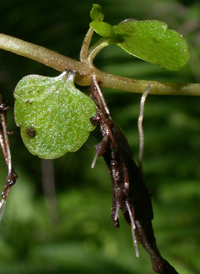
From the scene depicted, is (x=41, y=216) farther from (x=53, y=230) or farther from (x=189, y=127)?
(x=189, y=127)

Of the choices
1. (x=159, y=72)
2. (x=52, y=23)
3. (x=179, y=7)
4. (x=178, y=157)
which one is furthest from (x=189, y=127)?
(x=52, y=23)

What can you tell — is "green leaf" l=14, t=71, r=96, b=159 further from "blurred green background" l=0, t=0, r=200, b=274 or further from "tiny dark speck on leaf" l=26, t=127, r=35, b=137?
"blurred green background" l=0, t=0, r=200, b=274

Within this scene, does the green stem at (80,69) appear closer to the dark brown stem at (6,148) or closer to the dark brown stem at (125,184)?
the dark brown stem at (125,184)

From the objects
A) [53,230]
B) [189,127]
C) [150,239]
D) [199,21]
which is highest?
[199,21]

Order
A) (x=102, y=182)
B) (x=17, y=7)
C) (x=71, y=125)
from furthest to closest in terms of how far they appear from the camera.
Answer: (x=102, y=182), (x=17, y=7), (x=71, y=125)

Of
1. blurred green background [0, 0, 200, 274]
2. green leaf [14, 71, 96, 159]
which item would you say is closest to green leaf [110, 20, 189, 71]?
green leaf [14, 71, 96, 159]

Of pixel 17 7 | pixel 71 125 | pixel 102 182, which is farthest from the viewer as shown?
pixel 102 182
